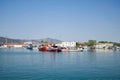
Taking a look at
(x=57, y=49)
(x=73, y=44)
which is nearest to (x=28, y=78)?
(x=57, y=49)

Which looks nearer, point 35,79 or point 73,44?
point 35,79

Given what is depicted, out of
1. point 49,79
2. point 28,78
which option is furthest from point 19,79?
point 49,79

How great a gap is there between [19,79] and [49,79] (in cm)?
337

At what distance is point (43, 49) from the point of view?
388 ft

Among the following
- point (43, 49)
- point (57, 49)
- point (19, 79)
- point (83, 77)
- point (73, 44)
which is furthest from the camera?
point (73, 44)

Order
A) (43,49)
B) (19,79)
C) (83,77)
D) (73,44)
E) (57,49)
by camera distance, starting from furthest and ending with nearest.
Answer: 1. (73,44)
2. (43,49)
3. (57,49)
4. (83,77)
5. (19,79)

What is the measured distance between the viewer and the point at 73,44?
7554 inches

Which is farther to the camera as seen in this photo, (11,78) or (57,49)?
(57,49)

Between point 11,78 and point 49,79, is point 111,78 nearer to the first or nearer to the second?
point 49,79

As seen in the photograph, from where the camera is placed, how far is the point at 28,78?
26.6m

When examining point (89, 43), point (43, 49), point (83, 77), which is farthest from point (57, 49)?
point (89, 43)

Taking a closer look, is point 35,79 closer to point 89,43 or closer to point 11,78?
point 11,78

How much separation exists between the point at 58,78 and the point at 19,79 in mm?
4484

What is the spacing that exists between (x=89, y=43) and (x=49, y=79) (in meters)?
175
